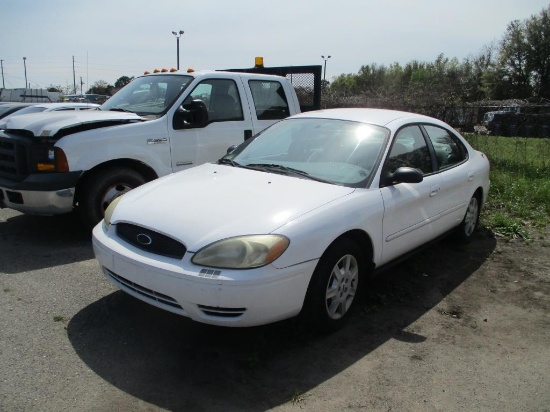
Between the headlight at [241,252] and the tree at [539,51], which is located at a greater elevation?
the tree at [539,51]

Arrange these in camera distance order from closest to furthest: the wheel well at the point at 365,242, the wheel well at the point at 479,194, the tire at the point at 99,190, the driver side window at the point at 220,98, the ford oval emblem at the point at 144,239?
1. the ford oval emblem at the point at 144,239
2. the wheel well at the point at 365,242
3. the tire at the point at 99,190
4. the wheel well at the point at 479,194
5. the driver side window at the point at 220,98

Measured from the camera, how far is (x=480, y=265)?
16.8 ft

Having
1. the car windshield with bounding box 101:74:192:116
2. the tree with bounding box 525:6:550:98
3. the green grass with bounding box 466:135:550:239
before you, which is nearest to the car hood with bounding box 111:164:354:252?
the car windshield with bounding box 101:74:192:116

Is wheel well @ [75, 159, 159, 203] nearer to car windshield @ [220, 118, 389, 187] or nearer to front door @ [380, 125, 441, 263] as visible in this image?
car windshield @ [220, 118, 389, 187]

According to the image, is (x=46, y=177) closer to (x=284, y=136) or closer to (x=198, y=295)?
(x=284, y=136)

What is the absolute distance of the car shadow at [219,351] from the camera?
281 cm

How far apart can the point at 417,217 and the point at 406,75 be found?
282ft

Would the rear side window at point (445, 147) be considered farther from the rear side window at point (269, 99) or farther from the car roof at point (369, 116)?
the rear side window at point (269, 99)

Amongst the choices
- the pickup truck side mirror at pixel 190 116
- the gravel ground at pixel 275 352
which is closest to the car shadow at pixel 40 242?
the gravel ground at pixel 275 352

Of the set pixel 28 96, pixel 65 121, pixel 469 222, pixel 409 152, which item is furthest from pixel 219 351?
pixel 28 96

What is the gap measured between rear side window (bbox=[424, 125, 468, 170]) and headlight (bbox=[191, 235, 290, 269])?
252 cm

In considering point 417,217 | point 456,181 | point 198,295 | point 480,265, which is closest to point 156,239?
point 198,295

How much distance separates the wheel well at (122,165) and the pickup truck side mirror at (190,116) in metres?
0.60

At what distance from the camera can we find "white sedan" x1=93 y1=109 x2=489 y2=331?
2941mm
